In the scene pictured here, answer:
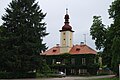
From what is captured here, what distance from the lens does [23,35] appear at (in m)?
55.4

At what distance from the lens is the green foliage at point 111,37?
41.1m

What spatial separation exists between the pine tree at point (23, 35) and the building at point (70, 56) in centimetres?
3190

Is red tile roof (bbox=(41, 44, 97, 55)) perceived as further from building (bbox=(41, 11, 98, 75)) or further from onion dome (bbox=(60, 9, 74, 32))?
onion dome (bbox=(60, 9, 74, 32))

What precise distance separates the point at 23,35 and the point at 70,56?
39.1 metres

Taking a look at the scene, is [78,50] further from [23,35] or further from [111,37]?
[111,37]

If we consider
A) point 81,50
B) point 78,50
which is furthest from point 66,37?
point 81,50

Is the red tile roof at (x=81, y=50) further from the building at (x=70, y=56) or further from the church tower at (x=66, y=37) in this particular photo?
the church tower at (x=66, y=37)

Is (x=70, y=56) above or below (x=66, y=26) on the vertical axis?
below

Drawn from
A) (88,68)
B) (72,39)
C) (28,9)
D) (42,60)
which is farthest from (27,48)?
(72,39)

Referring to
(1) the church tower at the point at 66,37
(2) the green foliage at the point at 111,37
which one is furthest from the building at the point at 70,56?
(2) the green foliage at the point at 111,37

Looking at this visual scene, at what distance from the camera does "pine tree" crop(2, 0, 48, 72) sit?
5425 cm

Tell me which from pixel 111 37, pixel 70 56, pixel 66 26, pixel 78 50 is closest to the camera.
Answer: pixel 111 37

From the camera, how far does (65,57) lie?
307 ft

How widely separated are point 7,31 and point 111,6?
58.6ft
